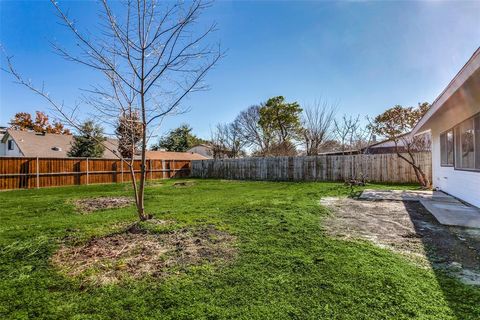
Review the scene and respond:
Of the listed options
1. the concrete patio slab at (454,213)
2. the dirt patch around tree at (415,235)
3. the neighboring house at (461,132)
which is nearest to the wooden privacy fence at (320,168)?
the neighboring house at (461,132)

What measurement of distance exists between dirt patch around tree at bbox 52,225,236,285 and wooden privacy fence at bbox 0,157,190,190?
11003 millimetres

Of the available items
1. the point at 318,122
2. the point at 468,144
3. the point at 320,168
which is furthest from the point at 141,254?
the point at 318,122

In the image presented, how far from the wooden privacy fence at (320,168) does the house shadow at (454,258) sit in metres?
7.94

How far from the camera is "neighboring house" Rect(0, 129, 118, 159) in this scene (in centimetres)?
1856

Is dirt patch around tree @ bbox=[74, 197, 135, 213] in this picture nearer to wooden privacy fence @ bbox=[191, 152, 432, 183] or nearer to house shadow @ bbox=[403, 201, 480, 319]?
house shadow @ bbox=[403, 201, 480, 319]

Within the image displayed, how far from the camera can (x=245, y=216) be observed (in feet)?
14.8

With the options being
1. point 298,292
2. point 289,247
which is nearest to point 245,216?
point 289,247

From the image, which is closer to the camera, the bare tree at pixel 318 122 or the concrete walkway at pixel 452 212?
the concrete walkway at pixel 452 212

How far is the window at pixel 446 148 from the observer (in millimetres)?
6709

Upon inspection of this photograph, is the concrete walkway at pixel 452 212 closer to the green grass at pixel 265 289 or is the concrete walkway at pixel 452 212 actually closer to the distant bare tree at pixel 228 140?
the green grass at pixel 265 289

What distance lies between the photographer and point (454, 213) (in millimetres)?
4426

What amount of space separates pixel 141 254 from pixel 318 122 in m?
16.8

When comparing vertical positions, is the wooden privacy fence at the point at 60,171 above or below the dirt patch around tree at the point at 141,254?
above

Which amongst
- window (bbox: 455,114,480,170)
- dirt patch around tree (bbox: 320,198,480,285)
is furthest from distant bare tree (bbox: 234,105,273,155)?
dirt patch around tree (bbox: 320,198,480,285)
